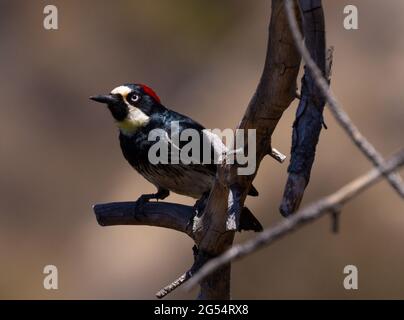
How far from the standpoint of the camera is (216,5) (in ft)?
22.7

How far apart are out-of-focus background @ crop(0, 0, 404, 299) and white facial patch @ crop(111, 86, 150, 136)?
1434 mm

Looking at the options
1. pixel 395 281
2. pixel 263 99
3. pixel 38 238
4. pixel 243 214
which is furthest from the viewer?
pixel 38 238

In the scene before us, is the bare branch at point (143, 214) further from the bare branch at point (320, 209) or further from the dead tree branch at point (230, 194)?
the bare branch at point (320, 209)

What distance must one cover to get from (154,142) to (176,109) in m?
3.05

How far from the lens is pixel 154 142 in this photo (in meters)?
3.41

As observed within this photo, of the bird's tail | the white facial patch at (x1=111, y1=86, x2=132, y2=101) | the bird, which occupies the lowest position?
the bird's tail

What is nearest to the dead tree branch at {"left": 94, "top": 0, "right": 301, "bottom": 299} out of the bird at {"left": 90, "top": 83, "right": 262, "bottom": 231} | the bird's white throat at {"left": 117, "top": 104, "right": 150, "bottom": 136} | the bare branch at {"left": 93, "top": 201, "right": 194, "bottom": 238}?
the bare branch at {"left": 93, "top": 201, "right": 194, "bottom": 238}

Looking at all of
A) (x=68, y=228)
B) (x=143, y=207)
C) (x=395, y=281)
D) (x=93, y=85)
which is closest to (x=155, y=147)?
(x=143, y=207)

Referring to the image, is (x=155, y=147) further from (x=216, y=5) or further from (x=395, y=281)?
(x=216, y=5)

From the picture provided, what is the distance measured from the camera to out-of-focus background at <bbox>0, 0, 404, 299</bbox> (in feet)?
16.5

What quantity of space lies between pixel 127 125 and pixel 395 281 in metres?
2.31

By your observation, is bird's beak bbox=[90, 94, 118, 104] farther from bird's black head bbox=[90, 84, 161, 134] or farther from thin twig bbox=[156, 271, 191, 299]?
thin twig bbox=[156, 271, 191, 299]

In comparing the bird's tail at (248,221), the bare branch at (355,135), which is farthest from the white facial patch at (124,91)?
the bare branch at (355,135)

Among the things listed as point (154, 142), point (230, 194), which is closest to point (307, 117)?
point (230, 194)
